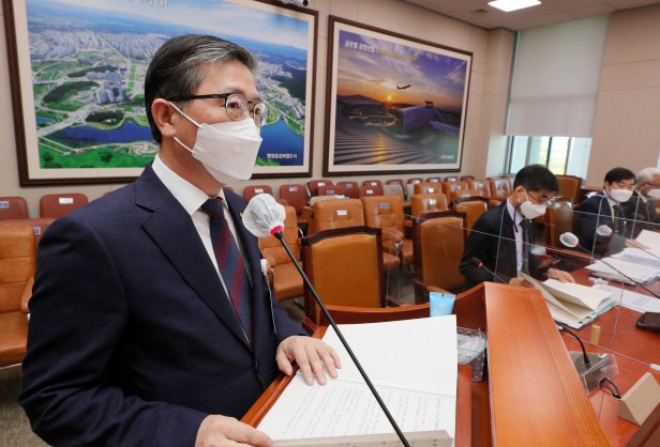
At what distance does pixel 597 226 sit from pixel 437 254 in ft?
5.17

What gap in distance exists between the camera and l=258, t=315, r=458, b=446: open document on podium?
1.93ft

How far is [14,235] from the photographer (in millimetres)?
2332

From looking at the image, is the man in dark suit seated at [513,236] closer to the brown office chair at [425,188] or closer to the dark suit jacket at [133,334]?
the dark suit jacket at [133,334]

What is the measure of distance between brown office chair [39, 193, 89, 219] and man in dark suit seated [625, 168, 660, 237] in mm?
5320

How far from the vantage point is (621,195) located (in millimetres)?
3648

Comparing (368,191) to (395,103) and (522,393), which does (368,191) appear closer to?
(395,103)

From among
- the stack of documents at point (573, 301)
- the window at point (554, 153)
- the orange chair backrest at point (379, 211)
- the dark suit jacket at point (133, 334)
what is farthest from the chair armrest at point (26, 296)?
the window at point (554, 153)

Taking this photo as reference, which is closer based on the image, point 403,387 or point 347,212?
point 403,387

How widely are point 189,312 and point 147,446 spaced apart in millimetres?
230

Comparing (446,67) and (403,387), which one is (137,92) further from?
(446,67)

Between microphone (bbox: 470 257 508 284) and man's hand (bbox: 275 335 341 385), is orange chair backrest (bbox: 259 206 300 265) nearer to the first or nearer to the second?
microphone (bbox: 470 257 508 284)

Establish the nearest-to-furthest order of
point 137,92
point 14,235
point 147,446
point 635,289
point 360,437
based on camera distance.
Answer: point 360,437 → point 147,446 → point 635,289 → point 14,235 → point 137,92

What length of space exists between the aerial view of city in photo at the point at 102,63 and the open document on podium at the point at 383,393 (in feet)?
13.1

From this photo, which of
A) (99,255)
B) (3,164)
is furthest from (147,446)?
(3,164)
